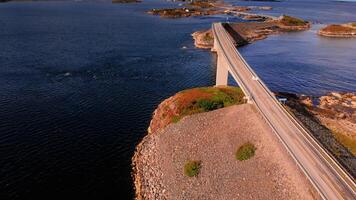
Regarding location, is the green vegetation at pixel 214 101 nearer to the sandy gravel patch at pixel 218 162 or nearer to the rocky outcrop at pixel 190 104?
the rocky outcrop at pixel 190 104

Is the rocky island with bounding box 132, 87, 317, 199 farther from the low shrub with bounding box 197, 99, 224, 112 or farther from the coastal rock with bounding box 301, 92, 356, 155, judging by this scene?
the coastal rock with bounding box 301, 92, 356, 155

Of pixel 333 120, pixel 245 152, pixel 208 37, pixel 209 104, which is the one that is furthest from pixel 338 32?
pixel 245 152

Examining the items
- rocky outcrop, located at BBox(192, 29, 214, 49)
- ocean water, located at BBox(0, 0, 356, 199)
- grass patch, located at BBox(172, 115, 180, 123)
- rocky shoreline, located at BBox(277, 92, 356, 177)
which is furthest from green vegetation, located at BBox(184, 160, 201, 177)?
rocky outcrop, located at BBox(192, 29, 214, 49)

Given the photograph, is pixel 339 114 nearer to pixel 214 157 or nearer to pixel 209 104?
pixel 209 104

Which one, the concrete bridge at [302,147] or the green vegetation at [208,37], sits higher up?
the green vegetation at [208,37]

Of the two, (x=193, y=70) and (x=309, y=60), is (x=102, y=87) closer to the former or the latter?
(x=193, y=70)

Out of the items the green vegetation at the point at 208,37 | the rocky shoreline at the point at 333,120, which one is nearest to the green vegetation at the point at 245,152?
the rocky shoreline at the point at 333,120

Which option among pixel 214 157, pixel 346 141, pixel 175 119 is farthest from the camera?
pixel 175 119
